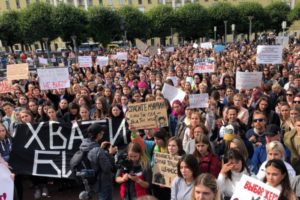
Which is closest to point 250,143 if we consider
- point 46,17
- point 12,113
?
point 12,113

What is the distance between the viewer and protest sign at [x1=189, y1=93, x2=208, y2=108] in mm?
5593

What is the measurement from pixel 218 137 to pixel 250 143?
80 cm

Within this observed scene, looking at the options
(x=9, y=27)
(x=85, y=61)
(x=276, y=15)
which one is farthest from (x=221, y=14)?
(x=85, y=61)

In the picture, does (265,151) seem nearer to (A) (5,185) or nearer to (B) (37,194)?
(A) (5,185)

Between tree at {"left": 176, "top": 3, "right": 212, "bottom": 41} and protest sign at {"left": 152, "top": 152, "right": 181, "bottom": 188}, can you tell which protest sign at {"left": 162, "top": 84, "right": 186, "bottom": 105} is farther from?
tree at {"left": 176, "top": 3, "right": 212, "bottom": 41}

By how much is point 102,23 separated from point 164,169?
1530 inches

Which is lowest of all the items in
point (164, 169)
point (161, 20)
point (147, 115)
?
point (164, 169)

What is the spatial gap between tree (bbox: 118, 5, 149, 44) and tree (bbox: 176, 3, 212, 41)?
646 cm

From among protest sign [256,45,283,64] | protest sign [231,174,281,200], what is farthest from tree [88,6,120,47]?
protest sign [231,174,281,200]

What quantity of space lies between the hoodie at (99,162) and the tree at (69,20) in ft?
120

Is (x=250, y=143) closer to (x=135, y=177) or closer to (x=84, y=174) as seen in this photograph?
(x=135, y=177)

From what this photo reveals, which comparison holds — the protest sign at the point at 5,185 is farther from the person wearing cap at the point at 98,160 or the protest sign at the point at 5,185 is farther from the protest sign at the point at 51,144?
the person wearing cap at the point at 98,160

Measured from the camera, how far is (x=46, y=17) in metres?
35.4

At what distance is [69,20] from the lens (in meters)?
37.0
